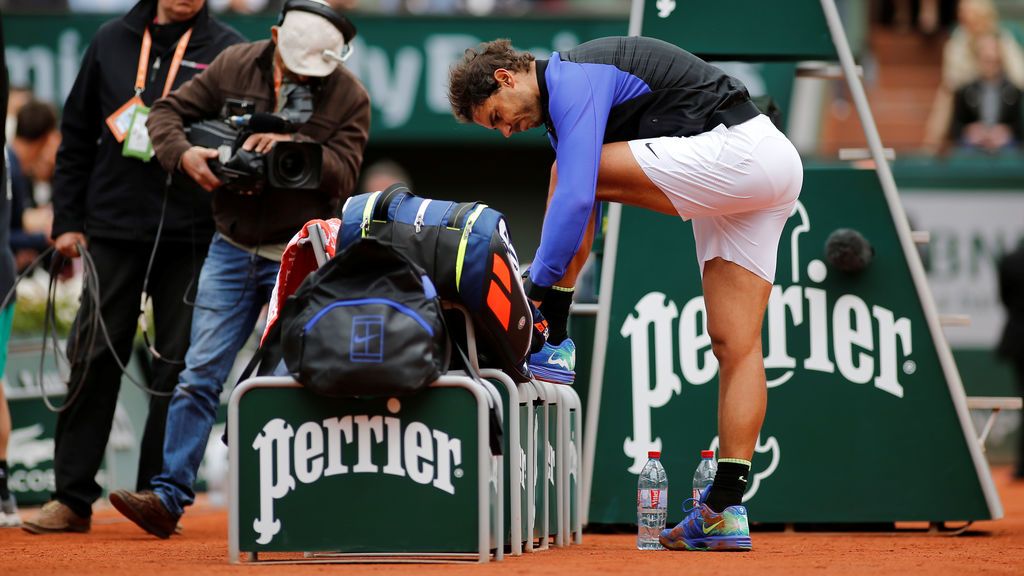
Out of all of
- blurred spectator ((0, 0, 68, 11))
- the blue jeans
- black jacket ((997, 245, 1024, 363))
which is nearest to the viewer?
the blue jeans

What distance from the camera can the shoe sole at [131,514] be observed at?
588 centimetres

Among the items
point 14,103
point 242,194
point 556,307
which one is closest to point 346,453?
point 556,307

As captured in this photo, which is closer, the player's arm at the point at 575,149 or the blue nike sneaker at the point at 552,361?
the player's arm at the point at 575,149

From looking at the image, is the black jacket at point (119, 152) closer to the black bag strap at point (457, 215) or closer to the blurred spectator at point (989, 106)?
the black bag strap at point (457, 215)

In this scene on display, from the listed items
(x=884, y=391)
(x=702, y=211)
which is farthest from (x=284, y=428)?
(x=884, y=391)

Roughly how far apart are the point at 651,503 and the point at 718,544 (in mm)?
593

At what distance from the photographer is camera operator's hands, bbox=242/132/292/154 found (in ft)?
19.3

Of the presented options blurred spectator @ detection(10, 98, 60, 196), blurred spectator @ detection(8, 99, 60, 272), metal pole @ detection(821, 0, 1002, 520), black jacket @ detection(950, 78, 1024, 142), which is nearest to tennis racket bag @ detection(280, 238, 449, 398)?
metal pole @ detection(821, 0, 1002, 520)

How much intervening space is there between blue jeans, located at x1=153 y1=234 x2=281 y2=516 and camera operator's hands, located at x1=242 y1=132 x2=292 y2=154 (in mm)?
452

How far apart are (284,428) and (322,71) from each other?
189 centimetres

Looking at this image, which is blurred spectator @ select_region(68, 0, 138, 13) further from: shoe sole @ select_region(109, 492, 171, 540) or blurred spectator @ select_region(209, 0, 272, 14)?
shoe sole @ select_region(109, 492, 171, 540)

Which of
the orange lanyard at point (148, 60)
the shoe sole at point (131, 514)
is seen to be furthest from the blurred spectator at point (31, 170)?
the shoe sole at point (131, 514)

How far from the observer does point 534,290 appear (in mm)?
5270

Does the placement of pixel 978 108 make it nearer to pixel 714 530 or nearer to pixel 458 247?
pixel 714 530
